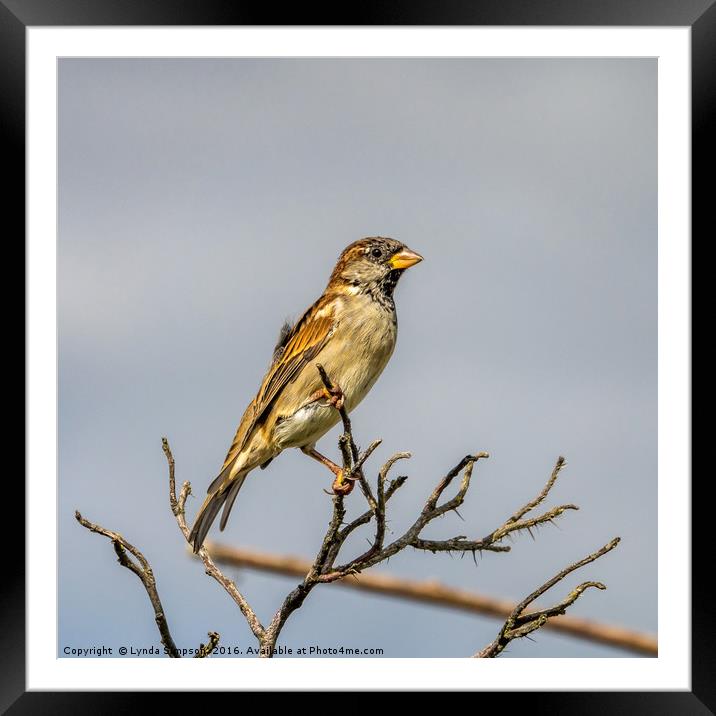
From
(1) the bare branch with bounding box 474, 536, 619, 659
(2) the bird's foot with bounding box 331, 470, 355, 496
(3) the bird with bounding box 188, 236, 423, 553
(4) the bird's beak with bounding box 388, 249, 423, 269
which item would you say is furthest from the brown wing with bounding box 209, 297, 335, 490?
(1) the bare branch with bounding box 474, 536, 619, 659

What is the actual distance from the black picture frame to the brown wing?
2.00 meters

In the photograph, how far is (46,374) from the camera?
5844 mm

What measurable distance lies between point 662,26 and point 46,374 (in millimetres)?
4240

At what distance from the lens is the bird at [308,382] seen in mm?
7285

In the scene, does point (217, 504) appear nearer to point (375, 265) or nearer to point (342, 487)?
point (342, 487)

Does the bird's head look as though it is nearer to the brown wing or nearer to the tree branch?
the brown wing

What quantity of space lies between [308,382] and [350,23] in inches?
108

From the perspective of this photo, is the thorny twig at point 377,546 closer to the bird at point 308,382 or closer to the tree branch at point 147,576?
the tree branch at point 147,576

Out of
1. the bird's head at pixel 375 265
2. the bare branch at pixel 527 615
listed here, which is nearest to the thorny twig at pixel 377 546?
the bare branch at pixel 527 615

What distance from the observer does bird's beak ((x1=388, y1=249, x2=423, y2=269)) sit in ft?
26.6

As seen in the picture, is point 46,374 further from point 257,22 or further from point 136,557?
point 257,22

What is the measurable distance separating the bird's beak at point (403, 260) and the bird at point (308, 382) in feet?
1.21

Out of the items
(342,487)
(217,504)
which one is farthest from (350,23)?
(217,504)

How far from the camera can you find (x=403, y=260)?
8125 mm
